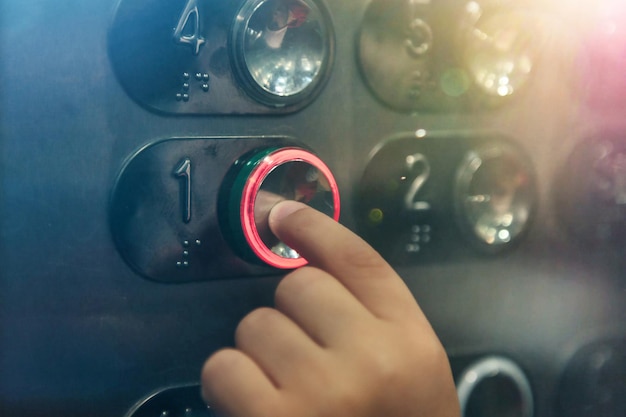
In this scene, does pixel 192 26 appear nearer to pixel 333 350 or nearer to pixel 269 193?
pixel 269 193

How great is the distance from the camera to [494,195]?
0.65m

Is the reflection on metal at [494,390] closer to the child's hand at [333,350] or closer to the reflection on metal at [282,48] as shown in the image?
the child's hand at [333,350]

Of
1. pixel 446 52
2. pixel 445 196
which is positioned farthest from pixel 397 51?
pixel 445 196

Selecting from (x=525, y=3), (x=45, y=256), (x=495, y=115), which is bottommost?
(x=45, y=256)

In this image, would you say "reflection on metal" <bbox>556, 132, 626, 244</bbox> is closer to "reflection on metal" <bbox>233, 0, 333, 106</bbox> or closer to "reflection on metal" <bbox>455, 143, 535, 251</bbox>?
"reflection on metal" <bbox>455, 143, 535, 251</bbox>

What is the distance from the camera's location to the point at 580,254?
70 centimetres

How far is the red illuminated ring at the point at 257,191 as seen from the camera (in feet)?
1.63

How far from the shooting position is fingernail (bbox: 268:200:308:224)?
1.54 feet

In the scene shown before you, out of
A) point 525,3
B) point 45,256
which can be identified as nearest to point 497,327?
point 525,3

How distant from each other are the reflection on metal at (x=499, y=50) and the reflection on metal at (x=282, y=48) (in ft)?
0.53

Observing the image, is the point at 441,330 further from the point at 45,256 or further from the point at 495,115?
the point at 45,256

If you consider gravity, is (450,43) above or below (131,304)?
above

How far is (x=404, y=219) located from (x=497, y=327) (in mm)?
171

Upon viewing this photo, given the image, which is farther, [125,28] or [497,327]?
[497,327]
